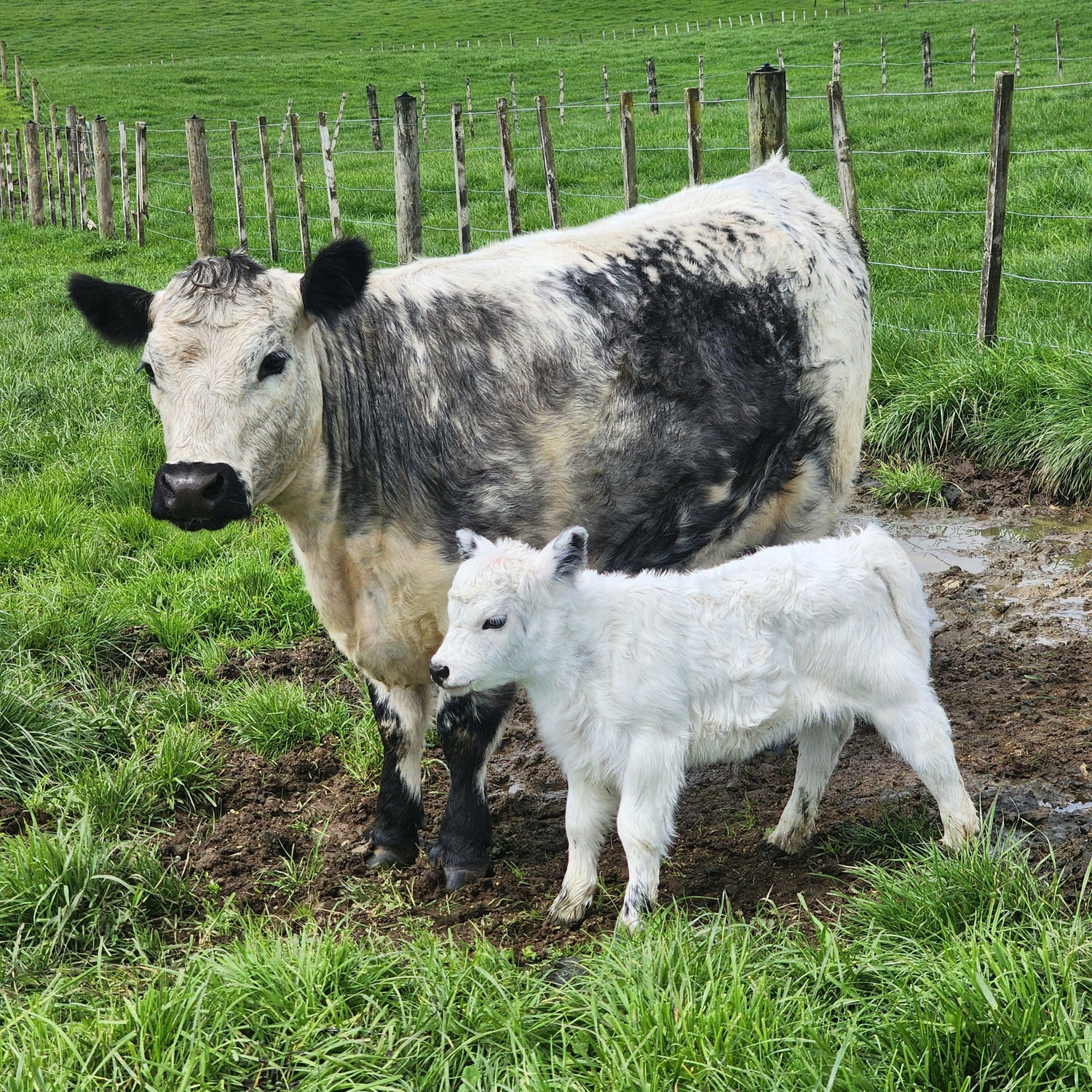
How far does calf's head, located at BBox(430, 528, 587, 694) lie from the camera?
345 centimetres

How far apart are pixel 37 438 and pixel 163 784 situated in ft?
15.2

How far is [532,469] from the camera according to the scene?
425 centimetres

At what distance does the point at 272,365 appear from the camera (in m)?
3.93

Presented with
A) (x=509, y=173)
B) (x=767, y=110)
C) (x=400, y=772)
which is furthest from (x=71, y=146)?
(x=400, y=772)

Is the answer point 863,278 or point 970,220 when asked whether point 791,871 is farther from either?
point 970,220

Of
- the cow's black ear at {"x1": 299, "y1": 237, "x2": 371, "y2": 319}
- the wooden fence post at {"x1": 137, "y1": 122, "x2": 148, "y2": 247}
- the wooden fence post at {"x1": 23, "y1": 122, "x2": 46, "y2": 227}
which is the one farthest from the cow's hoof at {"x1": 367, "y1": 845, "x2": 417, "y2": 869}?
the wooden fence post at {"x1": 23, "y1": 122, "x2": 46, "y2": 227}

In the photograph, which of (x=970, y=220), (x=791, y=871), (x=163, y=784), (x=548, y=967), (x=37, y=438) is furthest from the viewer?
(x=970, y=220)

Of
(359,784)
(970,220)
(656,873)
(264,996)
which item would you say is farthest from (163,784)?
(970,220)

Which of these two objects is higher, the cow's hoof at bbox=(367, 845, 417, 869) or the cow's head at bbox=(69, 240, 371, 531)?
the cow's head at bbox=(69, 240, 371, 531)

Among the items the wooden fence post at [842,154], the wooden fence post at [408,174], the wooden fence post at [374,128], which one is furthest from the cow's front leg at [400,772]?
the wooden fence post at [374,128]

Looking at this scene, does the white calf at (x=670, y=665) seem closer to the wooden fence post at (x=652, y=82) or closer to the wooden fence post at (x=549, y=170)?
the wooden fence post at (x=549, y=170)

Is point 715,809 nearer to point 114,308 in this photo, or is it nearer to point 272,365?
point 272,365

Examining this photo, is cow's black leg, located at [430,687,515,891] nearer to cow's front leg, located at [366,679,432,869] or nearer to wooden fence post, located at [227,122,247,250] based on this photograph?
cow's front leg, located at [366,679,432,869]

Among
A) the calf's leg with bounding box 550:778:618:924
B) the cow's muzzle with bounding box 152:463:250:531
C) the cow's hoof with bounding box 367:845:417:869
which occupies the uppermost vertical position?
the cow's muzzle with bounding box 152:463:250:531
